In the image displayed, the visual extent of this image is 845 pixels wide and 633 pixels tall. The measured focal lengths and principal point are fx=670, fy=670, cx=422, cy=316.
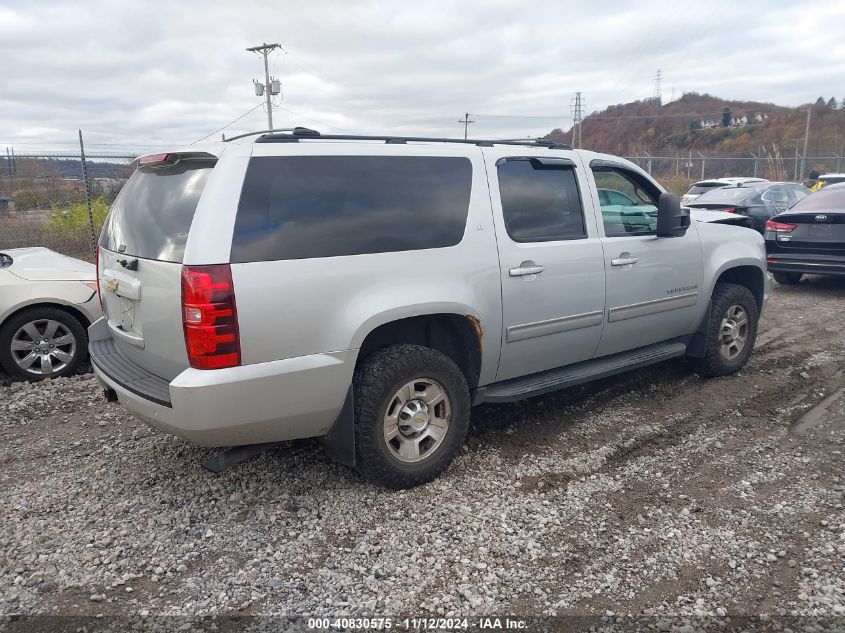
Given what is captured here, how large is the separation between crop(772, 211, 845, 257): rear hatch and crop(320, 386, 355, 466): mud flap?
8.41 m

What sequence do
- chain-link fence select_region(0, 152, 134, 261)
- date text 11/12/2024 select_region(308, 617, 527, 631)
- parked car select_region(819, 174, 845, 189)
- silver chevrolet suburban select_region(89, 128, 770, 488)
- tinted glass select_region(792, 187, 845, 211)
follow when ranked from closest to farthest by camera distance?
date text 11/12/2024 select_region(308, 617, 527, 631) < silver chevrolet suburban select_region(89, 128, 770, 488) < tinted glass select_region(792, 187, 845, 211) < chain-link fence select_region(0, 152, 134, 261) < parked car select_region(819, 174, 845, 189)

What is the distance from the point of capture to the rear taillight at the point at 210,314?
3.03 m

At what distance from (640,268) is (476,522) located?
7.66 feet

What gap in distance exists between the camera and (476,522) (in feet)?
11.5

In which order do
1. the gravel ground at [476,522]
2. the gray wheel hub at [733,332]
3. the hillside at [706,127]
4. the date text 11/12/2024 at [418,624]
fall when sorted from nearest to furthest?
the date text 11/12/2024 at [418,624]
the gravel ground at [476,522]
the gray wheel hub at [733,332]
the hillside at [706,127]

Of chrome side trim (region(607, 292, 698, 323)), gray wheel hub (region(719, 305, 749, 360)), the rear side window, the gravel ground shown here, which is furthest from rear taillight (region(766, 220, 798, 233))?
the rear side window

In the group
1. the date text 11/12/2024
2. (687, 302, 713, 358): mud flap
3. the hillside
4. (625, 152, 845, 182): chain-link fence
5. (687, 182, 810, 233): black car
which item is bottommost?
the date text 11/12/2024

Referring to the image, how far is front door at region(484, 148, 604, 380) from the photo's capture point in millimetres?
4115

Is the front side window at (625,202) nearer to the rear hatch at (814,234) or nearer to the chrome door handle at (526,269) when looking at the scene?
the chrome door handle at (526,269)

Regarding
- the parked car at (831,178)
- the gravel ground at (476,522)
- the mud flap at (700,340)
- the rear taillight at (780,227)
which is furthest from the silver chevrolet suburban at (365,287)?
the parked car at (831,178)

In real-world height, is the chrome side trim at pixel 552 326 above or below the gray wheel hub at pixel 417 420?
above

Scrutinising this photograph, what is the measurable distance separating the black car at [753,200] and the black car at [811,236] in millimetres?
1863

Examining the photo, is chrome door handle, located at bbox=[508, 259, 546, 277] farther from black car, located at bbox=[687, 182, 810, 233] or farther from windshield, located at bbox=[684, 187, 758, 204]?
windshield, located at bbox=[684, 187, 758, 204]

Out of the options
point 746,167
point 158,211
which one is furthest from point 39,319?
point 746,167
